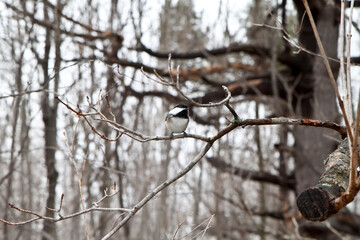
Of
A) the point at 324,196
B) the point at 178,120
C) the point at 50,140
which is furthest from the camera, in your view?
the point at 50,140

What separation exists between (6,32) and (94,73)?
1666 mm

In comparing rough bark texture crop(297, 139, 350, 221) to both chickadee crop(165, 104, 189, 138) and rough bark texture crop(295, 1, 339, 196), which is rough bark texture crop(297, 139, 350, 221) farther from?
rough bark texture crop(295, 1, 339, 196)

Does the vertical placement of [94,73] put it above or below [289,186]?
above

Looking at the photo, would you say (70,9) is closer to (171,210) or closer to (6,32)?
(6,32)

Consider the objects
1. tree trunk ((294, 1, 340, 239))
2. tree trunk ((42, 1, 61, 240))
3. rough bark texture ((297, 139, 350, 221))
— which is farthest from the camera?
tree trunk ((294, 1, 340, 239))

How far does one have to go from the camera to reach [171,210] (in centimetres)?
1032

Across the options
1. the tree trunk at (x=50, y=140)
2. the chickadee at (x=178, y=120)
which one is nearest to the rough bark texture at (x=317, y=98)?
the chickadee at (x=178, y=120)

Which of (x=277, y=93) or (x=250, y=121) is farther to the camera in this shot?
(x=277, y=93)

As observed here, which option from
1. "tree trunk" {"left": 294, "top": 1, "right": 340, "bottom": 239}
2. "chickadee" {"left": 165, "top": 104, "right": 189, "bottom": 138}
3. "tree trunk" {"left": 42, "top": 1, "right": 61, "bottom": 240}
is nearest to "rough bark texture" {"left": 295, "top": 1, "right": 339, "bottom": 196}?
"tree trunk" {"left": 294, "top": 1, "right": 340, "bottom": 239}

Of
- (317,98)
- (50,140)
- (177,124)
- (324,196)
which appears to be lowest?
(50,140)

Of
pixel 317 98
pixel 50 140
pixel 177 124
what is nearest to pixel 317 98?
pixel 317 98

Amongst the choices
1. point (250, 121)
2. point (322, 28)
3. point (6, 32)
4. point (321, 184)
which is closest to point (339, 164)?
point (321, 184)

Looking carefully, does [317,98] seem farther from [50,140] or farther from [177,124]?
[50,140]

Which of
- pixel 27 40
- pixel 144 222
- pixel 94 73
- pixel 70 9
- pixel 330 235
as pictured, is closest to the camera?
pixel 27 40
